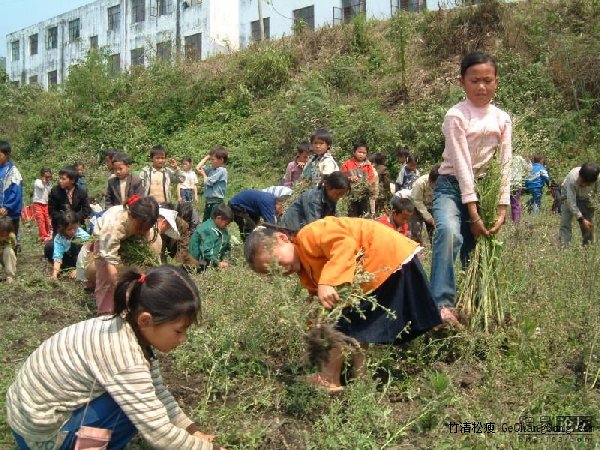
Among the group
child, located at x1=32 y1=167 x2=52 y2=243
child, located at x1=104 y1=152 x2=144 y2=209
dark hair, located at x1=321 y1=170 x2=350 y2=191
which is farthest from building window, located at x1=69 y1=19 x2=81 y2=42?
dark hair, located at x1=321 y1=170 x2=350 y2=191

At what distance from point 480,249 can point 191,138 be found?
15969 millimetres

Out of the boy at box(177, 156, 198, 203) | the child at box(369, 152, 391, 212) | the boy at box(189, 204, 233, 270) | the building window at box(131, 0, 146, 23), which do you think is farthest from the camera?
the building window at box(131, 0, 146, 23)

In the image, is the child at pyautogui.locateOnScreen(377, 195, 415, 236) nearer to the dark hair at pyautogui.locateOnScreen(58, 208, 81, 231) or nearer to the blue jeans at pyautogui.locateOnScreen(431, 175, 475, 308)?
the blue jeans at pyautogui.locateOnScreen(431, 175, 475, 308)

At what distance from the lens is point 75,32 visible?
42.4 metres

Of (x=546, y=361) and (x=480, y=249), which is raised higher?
(x=480, y=249)

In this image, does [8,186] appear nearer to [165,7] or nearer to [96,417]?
[96,417]

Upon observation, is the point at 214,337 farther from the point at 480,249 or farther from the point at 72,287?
the point at 72,287

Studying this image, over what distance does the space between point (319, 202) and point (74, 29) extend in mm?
41656

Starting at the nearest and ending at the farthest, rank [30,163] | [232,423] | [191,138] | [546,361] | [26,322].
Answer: [232,423] → [546,361] → [26,322] → [191,138] → [30,163]

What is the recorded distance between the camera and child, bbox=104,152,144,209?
657 centimetres

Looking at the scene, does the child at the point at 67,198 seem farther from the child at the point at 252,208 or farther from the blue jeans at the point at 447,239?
the blue jeans at the point at 447,239

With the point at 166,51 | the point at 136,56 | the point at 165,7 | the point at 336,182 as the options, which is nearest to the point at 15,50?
the point at 136,56

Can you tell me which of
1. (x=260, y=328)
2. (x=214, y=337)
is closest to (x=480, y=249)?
(x=260, y=328)

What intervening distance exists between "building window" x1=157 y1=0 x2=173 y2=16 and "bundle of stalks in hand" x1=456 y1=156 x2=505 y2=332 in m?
34.9
